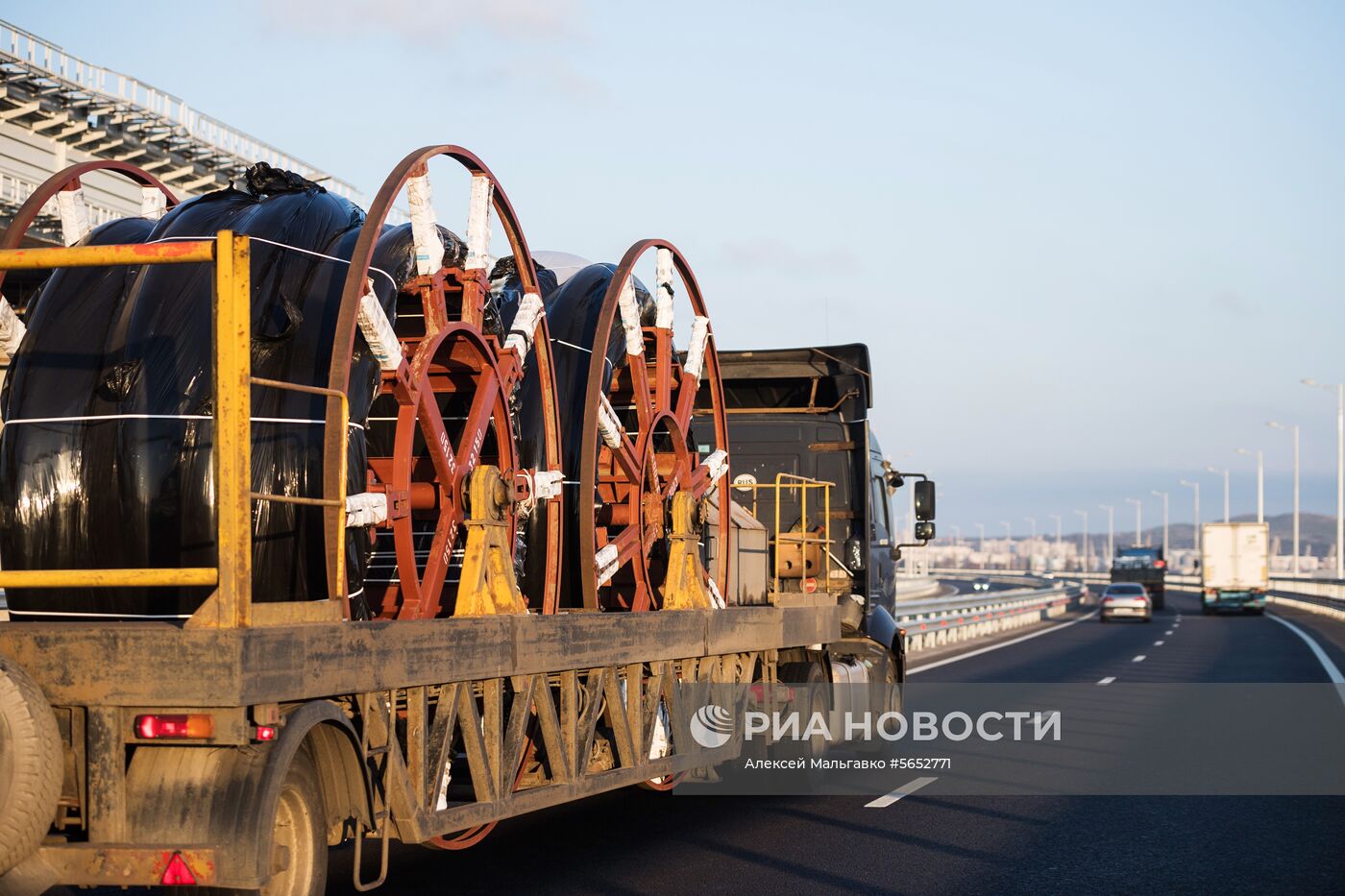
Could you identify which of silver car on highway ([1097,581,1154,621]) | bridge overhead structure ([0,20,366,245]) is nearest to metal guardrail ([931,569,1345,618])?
silver car on highway ([1097,581,1154,621])

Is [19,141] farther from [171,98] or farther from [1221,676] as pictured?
[1221,676]

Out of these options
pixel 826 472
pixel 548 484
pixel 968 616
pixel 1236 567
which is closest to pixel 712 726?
pixel 548 484

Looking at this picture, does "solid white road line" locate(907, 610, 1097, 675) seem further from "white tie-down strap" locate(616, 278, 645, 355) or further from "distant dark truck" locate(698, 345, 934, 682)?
"white tie-down strap" locate(616, 278, 645, 355)

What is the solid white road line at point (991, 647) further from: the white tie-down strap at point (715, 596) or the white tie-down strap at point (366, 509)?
the white tie-down strap at point (366, 509)

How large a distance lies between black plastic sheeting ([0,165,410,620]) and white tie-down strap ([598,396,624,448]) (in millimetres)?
3048

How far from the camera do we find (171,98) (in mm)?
51344

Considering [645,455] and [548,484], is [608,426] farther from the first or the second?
[548,484]

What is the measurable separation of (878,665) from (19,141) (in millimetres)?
38833

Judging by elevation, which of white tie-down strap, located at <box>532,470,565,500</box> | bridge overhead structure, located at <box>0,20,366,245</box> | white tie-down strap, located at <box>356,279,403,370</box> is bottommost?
white tie-down strap, located at <box>532,470,565,500</box>

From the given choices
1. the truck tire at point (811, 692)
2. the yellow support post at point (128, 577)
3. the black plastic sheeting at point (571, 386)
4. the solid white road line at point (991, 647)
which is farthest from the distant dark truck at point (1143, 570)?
the yellow support post at point (128, 577)

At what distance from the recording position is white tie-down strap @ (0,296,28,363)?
25.5 feet

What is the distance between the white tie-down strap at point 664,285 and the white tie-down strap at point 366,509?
454 cm

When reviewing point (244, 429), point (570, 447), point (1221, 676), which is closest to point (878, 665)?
point (570, 447)

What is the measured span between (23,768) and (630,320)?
689 cm
